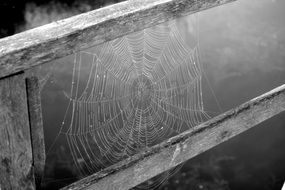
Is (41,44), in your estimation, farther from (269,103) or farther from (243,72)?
(243,72)

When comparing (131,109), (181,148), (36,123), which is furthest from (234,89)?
(36,123)

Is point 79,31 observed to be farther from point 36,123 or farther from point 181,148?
point 181,148

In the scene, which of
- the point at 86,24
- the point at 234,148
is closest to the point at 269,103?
the point at 86,24

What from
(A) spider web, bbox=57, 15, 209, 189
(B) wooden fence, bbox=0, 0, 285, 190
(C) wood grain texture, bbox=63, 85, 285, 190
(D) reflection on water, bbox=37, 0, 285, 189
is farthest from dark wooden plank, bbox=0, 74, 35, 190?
(D) reflection on water, bbox=37, 0, 285, 189

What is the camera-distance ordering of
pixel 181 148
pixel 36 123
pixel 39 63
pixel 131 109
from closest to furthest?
1. pixel 39 63
2. pixel 36 123
3. pixel 181 148
4. pixel 131 109

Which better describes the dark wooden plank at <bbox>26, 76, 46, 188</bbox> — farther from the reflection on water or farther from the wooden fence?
the reflection on water

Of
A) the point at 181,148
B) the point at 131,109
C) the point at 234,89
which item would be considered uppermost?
the point at 181,148
